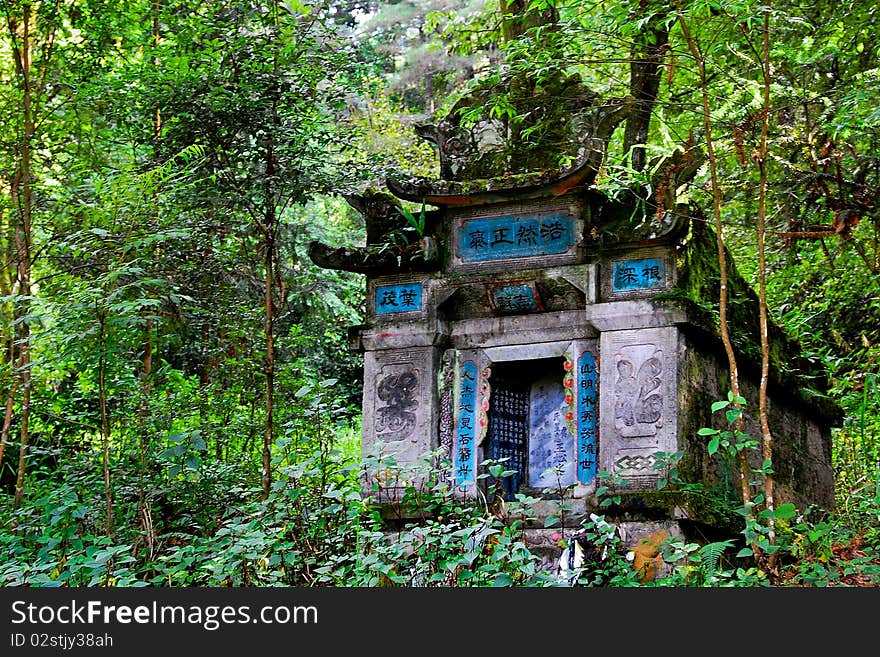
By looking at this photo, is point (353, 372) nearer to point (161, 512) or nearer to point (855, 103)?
point (161, 512)

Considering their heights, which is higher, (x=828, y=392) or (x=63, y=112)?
(x=63, y=112)

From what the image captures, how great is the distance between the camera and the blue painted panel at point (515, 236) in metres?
8.44

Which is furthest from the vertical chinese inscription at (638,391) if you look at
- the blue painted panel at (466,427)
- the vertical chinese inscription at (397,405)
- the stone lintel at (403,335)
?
the vertical chinese inscription at (397,405)

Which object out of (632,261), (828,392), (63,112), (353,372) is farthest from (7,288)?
(828,392)

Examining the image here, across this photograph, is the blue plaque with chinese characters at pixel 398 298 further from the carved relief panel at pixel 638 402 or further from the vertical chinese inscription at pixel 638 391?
the vertical chinese inscription at pixel 638 391

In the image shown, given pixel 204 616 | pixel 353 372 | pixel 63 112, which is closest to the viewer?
pixel 204 616

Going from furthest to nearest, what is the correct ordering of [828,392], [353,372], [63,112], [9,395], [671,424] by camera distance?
[353,372], [63,112], [828,392], [9,395], [671,424]

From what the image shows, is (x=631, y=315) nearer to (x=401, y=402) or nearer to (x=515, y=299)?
(x=515, y=299)

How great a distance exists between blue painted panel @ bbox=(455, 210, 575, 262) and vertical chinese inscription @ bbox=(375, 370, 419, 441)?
3.43ft

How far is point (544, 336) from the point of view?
8508mm

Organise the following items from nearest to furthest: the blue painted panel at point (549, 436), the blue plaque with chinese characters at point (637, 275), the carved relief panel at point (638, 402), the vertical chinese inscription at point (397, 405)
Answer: the carved relief panel at point (638, 402) < the blue plaque with chinese characters at point (637, 275) < the blue painted panel at point (549, 436) < the vertical chinese inscription at point (397, 405)

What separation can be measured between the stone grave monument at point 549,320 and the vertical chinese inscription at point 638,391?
0.01m

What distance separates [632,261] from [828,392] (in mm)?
3820

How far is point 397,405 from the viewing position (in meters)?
8.67
